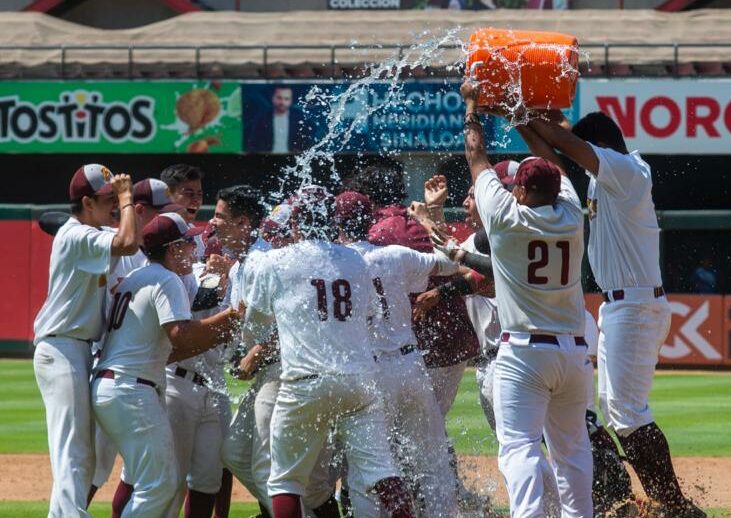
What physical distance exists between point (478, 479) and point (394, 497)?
2837 millimetres

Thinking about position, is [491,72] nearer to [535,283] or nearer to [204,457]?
[535,283]

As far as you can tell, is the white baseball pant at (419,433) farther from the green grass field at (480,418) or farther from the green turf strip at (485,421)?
the green turf strip at (485,421)

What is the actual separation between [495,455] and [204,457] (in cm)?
359

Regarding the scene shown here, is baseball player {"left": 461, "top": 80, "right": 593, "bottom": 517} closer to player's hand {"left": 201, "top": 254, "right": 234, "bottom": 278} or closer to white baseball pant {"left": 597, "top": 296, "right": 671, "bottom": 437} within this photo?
white baseball pant {"left": 597, "top": 296, "right": 671, "bottom": 437}

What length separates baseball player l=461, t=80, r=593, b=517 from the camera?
19.5 ft

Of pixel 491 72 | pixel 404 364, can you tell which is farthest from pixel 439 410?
pixel 491 72

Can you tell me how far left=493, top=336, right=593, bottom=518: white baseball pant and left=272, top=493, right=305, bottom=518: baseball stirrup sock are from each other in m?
0.95

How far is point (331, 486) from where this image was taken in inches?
269

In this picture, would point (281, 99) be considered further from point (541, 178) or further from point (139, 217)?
point (541, 178)

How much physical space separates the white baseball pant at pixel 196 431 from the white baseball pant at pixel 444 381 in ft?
4.43

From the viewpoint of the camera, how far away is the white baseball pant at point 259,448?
646cm

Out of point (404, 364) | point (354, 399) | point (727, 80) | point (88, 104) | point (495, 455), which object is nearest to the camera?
point (354, 399)

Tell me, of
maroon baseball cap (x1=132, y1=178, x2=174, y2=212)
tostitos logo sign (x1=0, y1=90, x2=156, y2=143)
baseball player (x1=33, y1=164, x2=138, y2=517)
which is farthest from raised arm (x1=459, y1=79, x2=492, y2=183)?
tostitos logo sign (x1=0, y1=90, x2=156, y2=143)

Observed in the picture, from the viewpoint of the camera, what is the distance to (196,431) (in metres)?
6.87
